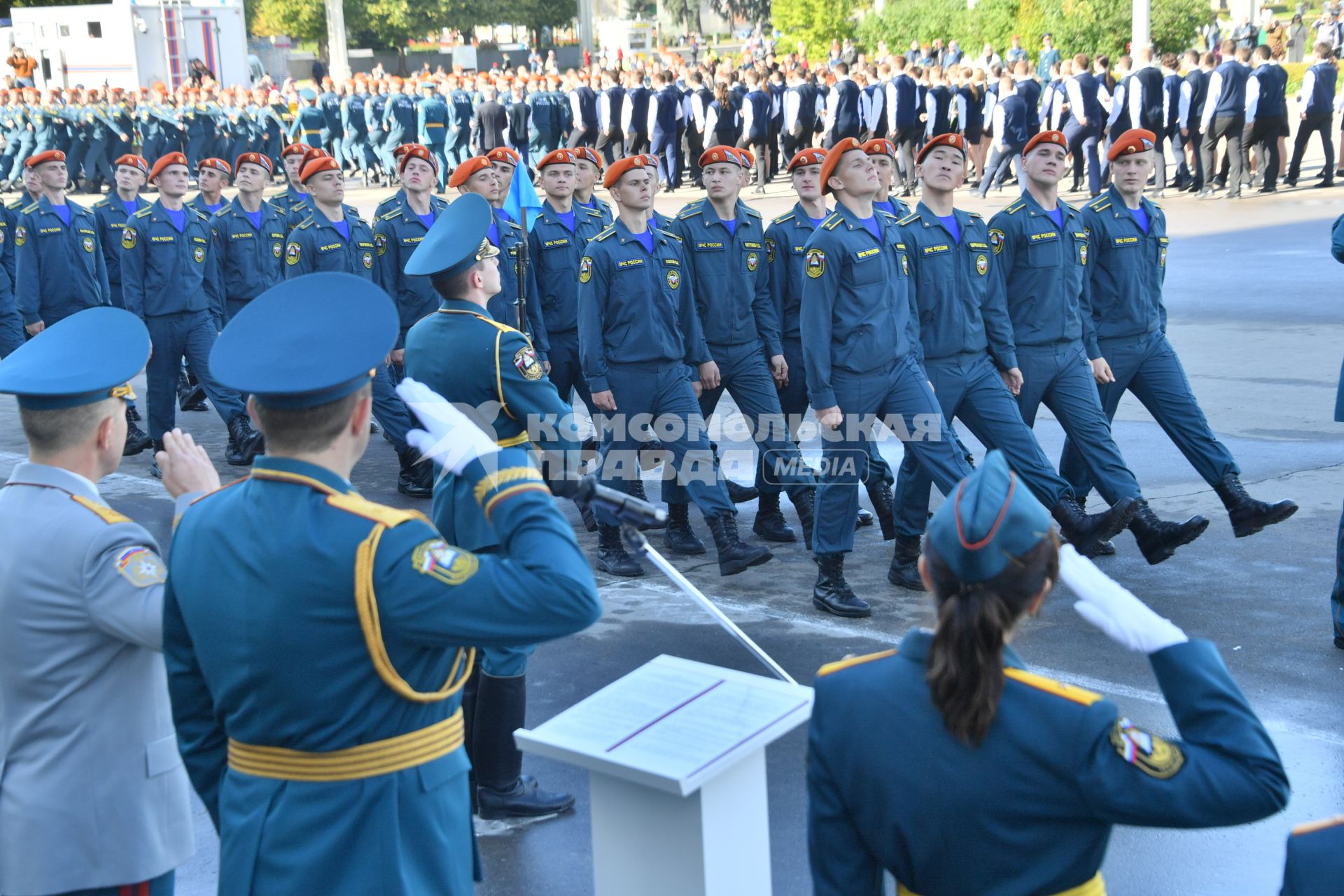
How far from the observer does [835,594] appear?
6566 millimetres

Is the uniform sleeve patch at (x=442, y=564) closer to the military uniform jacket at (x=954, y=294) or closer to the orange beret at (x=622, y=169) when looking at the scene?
the military uniform jacket at (x=954, y=294)

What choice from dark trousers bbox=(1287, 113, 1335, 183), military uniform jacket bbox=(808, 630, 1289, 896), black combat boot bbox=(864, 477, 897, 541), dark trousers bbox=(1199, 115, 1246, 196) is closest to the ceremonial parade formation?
military uniform jacket bbox=(808, 630, 1289, 896)

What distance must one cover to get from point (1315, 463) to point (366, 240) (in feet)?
20.4

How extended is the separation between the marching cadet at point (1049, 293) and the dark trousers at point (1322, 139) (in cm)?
1485

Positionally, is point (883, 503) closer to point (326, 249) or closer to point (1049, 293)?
point (1049, 293)

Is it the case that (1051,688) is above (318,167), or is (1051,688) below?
below

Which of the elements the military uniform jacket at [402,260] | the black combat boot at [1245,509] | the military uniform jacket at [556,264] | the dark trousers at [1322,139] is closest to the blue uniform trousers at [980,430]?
the black combat boot at [1245,509]

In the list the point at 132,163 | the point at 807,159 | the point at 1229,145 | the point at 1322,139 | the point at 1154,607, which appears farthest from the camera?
the point at 1322,139

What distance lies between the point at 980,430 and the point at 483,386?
313 cm

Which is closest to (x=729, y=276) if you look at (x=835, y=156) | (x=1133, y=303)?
(x=835, y=156)

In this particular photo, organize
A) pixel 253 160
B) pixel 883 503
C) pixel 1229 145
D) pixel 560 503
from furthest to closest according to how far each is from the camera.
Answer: pixel 1229 145
pixel 253 160
pixel 560 503
pixel 883 503

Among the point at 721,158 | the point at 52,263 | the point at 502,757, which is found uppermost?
the point at 721,158

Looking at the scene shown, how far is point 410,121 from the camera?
29.0 meters

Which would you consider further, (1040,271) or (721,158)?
(721,158)
